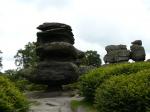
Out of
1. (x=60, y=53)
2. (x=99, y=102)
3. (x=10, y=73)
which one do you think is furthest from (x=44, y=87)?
(x=99, y=102)

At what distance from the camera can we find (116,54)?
29078 millimetres

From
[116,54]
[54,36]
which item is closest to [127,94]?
[54,36]

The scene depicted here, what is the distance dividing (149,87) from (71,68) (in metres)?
12.3

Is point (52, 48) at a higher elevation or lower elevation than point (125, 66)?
higher

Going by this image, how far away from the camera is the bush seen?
38.4 feet

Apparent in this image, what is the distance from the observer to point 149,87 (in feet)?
38.7

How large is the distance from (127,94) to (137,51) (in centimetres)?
1628

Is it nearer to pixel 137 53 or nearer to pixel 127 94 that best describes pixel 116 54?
pixel 137 53

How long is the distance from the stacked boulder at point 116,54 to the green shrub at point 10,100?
51.2ft

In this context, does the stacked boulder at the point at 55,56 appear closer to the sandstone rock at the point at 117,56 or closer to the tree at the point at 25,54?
the sandstone rock at the point at 117,56

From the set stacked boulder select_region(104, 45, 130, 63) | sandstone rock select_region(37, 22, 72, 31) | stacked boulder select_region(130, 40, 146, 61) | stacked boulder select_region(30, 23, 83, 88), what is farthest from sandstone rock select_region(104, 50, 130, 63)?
sandstone rock select_region(37, 22, 72, 31)

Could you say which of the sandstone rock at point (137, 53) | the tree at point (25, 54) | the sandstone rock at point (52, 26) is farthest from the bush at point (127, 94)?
the tree at point (25, 54)

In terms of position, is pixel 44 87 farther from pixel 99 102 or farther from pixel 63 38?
pixel 99 102

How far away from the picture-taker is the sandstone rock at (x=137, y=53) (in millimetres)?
27781
